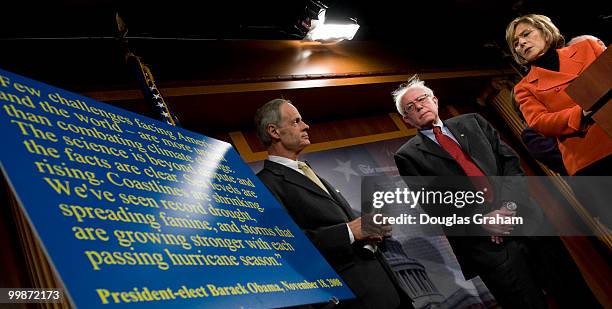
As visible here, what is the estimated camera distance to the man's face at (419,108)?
2.76 meters

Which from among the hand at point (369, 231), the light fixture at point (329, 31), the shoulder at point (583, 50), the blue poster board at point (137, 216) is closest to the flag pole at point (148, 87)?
the blue poster board at point (137, 216)

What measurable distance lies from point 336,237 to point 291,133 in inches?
30.7

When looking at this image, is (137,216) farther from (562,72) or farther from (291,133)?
(562,72)

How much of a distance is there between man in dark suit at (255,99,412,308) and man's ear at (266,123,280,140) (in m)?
0.12

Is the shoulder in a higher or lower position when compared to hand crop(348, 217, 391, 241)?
higher

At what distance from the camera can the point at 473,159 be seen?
8.36 feet

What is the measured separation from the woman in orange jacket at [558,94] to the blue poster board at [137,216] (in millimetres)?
1427

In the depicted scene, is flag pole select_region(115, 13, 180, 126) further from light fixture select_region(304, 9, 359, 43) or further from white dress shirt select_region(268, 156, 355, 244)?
light fixture select_region(304, 9, 359, 43)

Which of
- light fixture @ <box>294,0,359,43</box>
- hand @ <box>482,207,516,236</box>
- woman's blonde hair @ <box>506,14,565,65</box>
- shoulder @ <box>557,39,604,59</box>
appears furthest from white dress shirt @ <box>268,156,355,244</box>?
light fixture @ <box>294,0,359,43</box>

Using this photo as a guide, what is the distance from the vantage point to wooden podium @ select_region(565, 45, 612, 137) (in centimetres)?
160

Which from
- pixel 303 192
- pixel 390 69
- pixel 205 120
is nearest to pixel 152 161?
pixel 303 192

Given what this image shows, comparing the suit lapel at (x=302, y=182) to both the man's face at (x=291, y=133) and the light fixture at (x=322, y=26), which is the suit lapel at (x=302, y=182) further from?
the light fixture at (x=322, y=26)

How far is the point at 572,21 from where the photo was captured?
399 cm

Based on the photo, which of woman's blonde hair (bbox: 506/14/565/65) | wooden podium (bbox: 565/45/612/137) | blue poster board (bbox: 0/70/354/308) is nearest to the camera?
blue poster board (bbox: 0/70/354/308)
